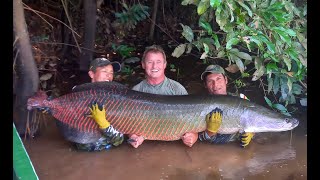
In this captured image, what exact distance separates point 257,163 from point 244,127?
1.12 feet

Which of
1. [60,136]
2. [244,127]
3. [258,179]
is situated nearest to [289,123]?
[244,127]

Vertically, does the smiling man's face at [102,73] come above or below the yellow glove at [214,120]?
above

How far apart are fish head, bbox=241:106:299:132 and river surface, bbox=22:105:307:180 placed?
0.26 m

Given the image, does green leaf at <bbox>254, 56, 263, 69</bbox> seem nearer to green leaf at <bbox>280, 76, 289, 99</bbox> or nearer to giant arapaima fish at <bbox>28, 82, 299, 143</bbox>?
green leaf at <bbox>280, 76, 289, 99</bbox>

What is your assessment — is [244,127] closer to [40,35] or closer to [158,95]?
[158,95]

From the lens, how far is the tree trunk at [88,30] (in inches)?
207

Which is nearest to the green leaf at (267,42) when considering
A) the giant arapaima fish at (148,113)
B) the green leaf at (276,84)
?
the giant arapaima fish at (148,113)

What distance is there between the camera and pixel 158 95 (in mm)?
3732

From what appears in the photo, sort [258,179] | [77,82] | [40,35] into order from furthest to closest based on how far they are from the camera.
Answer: [40,35]
[77,82]
[258,179]

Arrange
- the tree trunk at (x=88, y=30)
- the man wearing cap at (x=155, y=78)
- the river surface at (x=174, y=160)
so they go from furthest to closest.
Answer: the tree trunk at (x=88, y=30) < the man wearing cap at (x=155, y=78) < the river surface at (x=174, y=160)

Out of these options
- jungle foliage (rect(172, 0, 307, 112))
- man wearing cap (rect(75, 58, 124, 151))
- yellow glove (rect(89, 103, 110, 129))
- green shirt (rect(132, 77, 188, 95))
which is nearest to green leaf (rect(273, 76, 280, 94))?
jungle foliage (rect(172, 0, 307, 112))

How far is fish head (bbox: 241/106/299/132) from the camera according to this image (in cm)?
366

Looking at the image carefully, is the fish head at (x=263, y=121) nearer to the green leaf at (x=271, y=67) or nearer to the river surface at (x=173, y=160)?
the river surface at (x=173, y=160)
